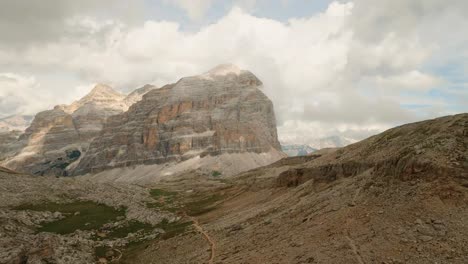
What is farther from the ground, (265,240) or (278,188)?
(278,188)

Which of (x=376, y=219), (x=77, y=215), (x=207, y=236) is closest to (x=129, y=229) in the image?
(x=77, y=215)

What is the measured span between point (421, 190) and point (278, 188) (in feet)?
136

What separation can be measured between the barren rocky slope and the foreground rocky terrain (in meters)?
0.11

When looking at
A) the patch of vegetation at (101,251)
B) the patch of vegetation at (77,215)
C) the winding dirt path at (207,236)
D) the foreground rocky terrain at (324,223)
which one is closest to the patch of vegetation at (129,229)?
the foreground rocky terrain at (324,223)

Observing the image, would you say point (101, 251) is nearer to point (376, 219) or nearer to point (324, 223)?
point (324, 223)

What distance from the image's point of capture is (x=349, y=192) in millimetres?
45781

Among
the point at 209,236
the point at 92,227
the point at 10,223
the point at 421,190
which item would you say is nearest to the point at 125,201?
the point at 92,227

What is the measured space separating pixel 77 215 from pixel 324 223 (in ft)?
178

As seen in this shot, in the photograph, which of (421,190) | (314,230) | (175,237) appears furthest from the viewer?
(175,237)

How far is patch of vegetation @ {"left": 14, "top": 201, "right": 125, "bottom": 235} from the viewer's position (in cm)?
6994

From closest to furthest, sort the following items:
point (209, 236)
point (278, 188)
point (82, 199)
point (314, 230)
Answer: point (314, 230)
point (209, 236)
point (278, 188)
point (82, 199)

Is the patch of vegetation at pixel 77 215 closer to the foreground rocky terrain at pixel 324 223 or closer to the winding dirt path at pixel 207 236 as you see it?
the foreground rocky terrain at pixel 324 223

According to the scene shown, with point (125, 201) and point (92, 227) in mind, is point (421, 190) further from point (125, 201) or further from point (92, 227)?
point (125, 201)

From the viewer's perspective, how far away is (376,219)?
→ 3700cm
